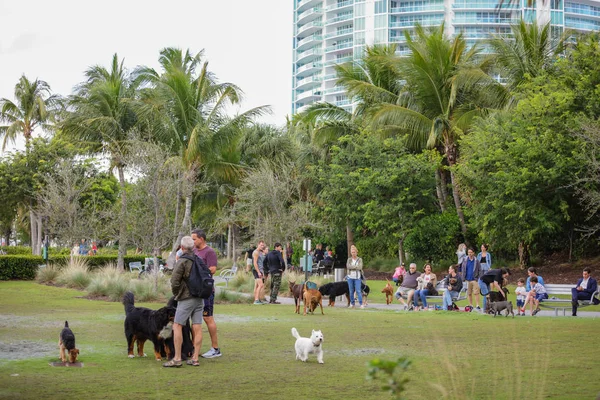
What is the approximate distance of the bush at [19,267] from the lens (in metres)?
32.2

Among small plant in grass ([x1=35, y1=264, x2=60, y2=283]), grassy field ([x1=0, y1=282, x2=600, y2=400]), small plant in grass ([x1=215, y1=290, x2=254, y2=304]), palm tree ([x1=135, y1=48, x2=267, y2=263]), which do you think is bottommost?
grassy field ([x1=0, y1=282, x2=600, y2=400])

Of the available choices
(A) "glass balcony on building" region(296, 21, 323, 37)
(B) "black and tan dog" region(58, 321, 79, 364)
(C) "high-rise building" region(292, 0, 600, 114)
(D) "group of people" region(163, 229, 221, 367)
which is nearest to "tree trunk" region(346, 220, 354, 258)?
(D) "group of people" region(163, 229, 221, 367)

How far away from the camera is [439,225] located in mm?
37438

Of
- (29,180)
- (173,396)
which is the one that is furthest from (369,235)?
(173,396)

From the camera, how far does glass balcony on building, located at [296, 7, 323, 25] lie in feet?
426

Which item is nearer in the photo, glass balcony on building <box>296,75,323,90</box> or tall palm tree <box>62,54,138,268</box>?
tall palm tree <box>62,54,138,268</box>

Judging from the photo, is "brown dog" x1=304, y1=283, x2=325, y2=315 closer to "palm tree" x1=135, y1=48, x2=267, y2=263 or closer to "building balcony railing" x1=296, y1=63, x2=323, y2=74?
"palm tree" x1=135, y1=48, x2=267, y2=263

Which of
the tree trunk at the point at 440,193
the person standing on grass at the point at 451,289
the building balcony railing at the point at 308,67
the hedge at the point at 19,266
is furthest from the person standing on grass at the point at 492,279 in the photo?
the building balcony railing at the point at 308,67

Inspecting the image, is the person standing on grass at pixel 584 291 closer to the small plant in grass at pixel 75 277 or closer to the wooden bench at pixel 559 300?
the wooden bench at pixel 559 300

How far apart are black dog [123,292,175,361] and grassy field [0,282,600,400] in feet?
1.05

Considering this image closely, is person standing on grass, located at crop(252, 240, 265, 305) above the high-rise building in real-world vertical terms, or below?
below

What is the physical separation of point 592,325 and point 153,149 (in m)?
17.3

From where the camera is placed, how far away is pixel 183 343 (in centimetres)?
1084

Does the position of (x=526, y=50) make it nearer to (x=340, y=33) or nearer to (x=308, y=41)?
(x=340, y=33)
